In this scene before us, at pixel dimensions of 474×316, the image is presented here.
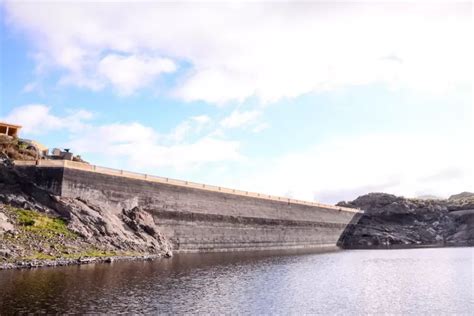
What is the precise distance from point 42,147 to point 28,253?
33674 mm

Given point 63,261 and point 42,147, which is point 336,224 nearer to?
point 42,147

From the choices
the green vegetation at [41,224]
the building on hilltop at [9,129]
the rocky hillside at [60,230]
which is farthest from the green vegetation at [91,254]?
the building on hilltop at [9,129]

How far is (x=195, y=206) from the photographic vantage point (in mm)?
68312

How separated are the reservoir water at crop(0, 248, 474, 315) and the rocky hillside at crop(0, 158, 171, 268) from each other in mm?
4056

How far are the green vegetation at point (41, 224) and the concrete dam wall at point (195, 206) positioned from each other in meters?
4.42

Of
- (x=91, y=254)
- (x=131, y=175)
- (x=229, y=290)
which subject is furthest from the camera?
(x=131, y=175)

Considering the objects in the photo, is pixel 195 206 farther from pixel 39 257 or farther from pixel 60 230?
pixel 39 257

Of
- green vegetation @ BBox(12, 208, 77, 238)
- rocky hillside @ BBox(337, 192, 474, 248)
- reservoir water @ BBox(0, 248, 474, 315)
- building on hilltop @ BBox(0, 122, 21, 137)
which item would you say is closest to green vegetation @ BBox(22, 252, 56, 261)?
reservoir water @ BBox(0, 248, 474, 315)

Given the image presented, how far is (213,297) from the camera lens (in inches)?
1138

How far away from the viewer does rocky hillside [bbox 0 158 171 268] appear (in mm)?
41188

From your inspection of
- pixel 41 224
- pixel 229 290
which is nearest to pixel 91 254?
pixel 41 224

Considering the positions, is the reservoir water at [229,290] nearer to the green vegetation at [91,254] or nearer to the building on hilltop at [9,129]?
the green vegetation at [91,254]

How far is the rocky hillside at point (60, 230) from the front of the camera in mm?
41188

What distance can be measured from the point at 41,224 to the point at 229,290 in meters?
25.7
